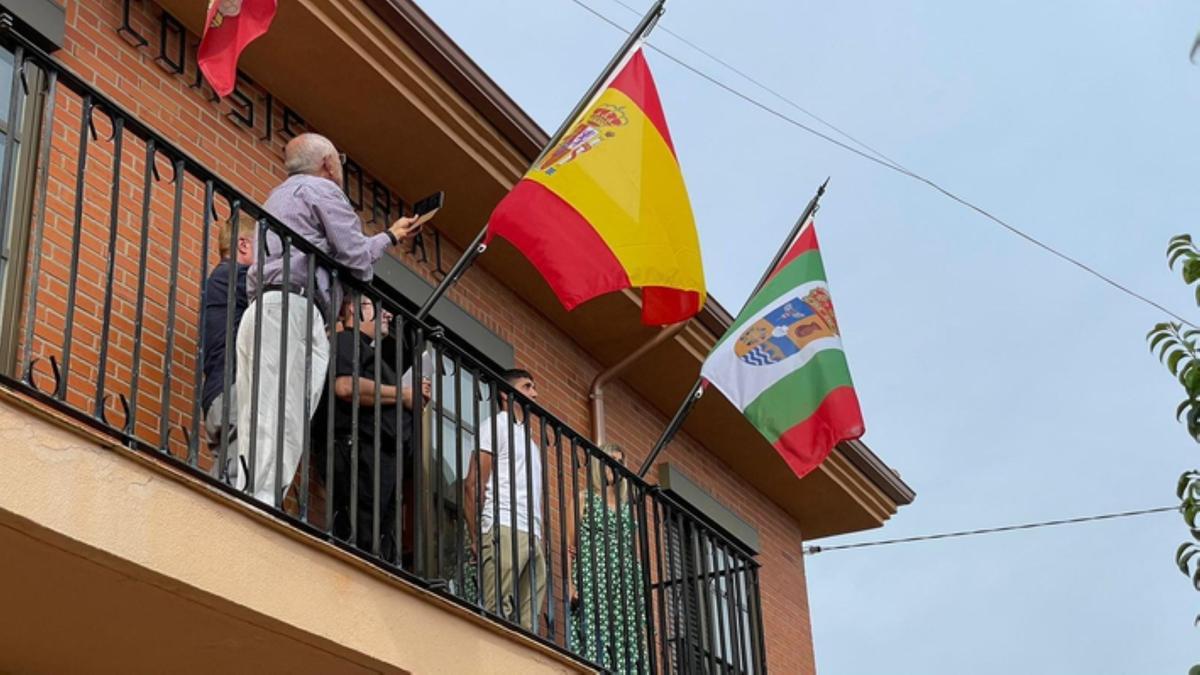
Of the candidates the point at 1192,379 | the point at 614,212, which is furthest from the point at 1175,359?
the point at 614,212

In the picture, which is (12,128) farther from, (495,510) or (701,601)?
(701,601)

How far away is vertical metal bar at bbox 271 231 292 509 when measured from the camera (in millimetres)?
5773

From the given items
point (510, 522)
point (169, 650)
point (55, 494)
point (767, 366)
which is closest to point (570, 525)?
point (767, 366)

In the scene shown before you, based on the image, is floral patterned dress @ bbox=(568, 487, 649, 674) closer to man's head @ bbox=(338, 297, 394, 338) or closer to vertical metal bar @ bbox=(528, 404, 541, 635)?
vertical metal bar @ bbox=(528, 404, 541, 635)

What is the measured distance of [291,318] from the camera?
6.32 m

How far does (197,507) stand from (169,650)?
66cm

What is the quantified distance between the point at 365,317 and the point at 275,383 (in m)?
1.12

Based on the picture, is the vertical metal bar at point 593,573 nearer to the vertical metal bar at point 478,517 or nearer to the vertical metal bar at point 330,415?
the vertical metal bar at point 478,517

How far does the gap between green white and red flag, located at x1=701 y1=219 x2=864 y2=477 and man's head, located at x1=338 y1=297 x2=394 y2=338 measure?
2459 mm

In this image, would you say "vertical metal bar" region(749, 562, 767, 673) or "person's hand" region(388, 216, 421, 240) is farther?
"vertical metal bar" region(749, 562, 767, 673)

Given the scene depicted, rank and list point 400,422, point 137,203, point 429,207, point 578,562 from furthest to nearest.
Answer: point 578,562
point 429,207
point 137,203
point 400,422

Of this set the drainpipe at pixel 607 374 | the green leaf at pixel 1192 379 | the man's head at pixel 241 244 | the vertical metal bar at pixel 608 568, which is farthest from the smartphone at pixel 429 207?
the drainpipe at pixel 607 374

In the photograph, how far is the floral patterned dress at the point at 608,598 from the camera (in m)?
7.79

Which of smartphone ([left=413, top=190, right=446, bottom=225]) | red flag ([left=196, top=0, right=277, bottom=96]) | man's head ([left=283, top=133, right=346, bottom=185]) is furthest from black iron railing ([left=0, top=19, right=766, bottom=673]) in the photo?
red flag ([left=196, top=0, right=277, bottom=96])
